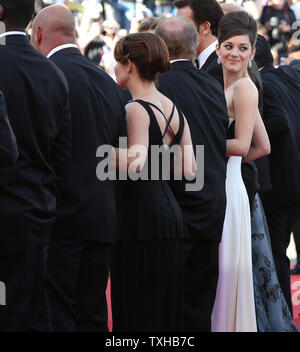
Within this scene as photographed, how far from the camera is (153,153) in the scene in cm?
390

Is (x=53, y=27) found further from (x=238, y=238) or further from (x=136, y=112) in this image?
(x=238, y=238)

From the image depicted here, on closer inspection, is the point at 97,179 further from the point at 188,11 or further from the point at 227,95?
the point at 188,11

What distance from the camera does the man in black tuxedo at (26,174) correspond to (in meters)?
3.26

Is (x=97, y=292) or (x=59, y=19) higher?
(x=59, y=19)

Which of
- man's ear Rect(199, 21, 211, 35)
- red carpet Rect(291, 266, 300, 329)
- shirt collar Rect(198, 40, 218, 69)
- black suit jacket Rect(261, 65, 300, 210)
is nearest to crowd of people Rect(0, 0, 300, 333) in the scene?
shirt collar Rect(198, 40, 218, 69)

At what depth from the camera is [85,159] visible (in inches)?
147

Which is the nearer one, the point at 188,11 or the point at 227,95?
the point at 227,95

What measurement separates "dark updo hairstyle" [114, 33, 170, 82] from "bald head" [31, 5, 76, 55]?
0.82 feet

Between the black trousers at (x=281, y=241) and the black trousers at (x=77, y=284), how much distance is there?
186 cm

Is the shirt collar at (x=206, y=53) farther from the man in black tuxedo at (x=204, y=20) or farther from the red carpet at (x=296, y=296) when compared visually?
the red carpet at (x=296, y=296)

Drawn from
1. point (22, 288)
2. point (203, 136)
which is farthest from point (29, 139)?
point (203, 136)

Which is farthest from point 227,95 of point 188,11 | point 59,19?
point 59,19

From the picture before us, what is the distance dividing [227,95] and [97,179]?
1217mm

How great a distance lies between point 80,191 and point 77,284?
0.45 m
